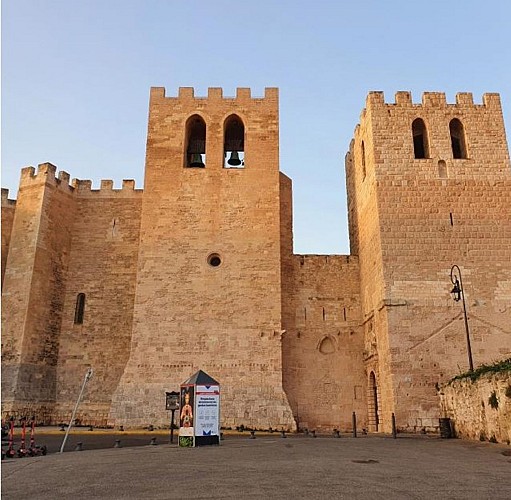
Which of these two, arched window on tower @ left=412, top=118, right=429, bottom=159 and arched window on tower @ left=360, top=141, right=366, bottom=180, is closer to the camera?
arched window on tower @ left=412, top=118, right=429, bottom=159

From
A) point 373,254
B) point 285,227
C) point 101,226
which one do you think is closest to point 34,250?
point 101,226

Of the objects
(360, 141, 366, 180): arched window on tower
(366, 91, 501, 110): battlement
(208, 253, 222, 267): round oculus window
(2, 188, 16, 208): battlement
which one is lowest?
(208, 253, 222, 267): round oculus window

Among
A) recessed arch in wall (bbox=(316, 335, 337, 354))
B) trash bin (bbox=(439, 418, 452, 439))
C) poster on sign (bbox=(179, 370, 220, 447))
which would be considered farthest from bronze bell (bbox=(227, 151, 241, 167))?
trash bin (bbox=(439, 418, 452, 439))

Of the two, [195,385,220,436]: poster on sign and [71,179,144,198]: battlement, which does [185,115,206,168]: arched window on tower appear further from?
[195,385,220,436]: poster on sign

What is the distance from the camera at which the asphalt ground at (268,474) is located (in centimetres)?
450

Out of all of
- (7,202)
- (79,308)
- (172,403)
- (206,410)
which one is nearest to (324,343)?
(172,403)

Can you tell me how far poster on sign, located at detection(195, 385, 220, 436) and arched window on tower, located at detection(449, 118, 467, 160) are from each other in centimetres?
1131

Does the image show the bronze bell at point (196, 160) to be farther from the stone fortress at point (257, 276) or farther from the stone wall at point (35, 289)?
the stone wall at point (35, 289)

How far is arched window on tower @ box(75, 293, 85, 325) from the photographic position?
690 inches

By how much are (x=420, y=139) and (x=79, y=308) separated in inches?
515

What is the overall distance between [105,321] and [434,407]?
425 inches

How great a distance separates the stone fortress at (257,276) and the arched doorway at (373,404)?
6cm

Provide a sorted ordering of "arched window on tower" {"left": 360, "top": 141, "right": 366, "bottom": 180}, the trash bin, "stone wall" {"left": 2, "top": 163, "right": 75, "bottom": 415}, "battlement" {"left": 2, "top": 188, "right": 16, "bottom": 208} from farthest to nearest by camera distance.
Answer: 1. "battlement" {"left": 2, "top": 188, "right": 16, "bottom": 208}
2. "arched window on tower" {"left": 360, "top": 141, "right": 366, "bottom": 180}
3. "stone wall" {"left": 2, "top": 163, "right": 75, "bottom": 415}
4. the trash bin

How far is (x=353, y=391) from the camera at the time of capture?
628 inches
